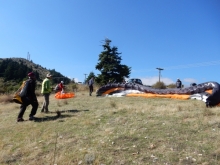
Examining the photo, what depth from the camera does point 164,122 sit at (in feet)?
25.2

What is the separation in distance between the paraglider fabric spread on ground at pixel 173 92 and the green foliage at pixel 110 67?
15.6m

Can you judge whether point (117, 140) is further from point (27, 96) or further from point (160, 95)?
point (160, 95)

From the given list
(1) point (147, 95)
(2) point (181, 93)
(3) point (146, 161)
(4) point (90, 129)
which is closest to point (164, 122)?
(4) point (90, 129)

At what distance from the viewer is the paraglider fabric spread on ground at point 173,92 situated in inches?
459

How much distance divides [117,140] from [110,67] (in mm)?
30337

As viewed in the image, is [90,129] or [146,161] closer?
[146,161]

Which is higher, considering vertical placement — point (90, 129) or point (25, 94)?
point (25, 94)

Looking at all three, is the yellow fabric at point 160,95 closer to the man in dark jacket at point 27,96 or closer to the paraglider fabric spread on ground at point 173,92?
the paraglider fabric spread on ground at point 173,92

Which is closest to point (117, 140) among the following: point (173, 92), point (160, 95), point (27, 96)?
point (27, 96)

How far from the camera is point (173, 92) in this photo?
16969 millimetres

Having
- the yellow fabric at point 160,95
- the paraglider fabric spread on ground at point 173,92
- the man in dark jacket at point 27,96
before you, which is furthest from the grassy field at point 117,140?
the yellow fabric at point 160,95

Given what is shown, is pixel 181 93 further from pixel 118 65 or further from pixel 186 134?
pixel 118 65

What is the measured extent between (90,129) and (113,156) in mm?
2234

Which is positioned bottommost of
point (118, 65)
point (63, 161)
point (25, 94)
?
point (63, 161)
